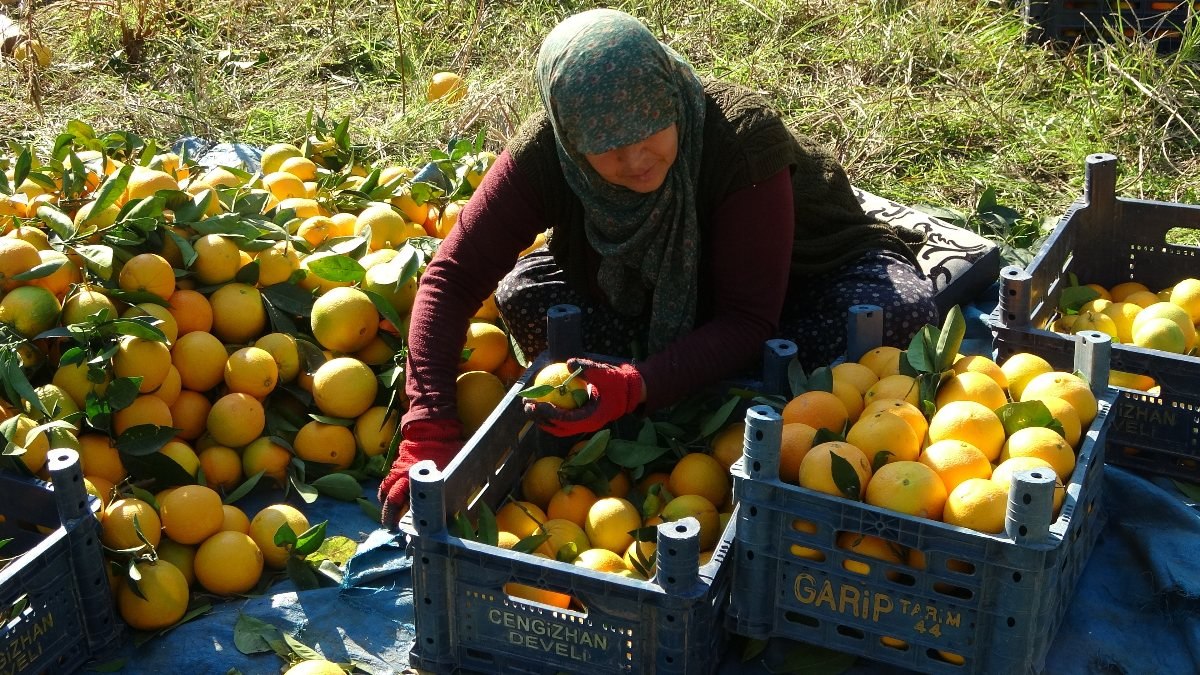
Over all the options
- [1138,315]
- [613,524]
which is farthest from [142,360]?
[1138,315]

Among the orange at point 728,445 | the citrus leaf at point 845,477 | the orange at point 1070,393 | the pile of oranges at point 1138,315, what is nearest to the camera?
the citrus leaf at point 845,477

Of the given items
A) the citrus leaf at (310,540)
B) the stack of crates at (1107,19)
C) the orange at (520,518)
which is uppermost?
→ the stack of crates at (1107,19)

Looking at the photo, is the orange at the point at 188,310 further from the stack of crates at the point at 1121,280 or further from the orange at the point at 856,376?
the stack of crates at the point at 1121,280

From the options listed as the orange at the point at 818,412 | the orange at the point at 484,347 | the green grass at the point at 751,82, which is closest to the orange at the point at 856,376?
the orange at the point at 818,412

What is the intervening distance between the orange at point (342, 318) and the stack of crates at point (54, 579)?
28.6 inches

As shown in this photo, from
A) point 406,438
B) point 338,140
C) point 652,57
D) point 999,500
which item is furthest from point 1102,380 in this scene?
point 338,140

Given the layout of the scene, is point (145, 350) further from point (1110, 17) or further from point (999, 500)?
point (1110, 17)

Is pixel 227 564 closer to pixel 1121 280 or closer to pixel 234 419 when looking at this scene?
pixel 234 419

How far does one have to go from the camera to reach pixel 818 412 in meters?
2.18

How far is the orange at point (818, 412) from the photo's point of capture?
7.13 feet

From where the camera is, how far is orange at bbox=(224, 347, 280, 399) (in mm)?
2730

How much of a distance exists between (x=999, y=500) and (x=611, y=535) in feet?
2.42

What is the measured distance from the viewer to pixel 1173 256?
3.11m

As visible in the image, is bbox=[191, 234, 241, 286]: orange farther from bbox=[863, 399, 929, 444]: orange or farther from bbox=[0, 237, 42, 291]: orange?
bbox=[863, 399, 929, 444]: orange
